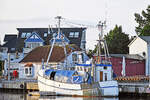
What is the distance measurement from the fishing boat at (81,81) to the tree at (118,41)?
29394 millimetres

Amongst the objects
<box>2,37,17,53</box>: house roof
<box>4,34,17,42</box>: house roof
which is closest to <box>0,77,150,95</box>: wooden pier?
<box>2,37,17,53</box>: house roof

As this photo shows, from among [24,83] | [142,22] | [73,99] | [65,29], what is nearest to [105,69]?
[73,99]

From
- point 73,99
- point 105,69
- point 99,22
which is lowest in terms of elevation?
point 73,99

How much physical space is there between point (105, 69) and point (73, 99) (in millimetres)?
6423

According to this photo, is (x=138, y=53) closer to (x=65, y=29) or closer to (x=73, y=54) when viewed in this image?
(x=73, y=54)

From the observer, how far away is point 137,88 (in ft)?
161

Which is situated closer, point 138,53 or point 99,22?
point 99,22

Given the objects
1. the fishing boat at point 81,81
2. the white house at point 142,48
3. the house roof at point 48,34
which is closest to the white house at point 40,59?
the white house at point 142,48

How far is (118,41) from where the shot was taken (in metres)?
79.8

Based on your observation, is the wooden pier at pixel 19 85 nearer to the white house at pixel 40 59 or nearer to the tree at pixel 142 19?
the white house at pixel 40 59

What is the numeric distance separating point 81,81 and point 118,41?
3358cm

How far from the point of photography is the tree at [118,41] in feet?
258

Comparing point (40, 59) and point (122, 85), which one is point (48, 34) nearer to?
point (40, 59)

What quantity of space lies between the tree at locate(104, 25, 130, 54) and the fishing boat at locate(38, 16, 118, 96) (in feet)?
96.4
